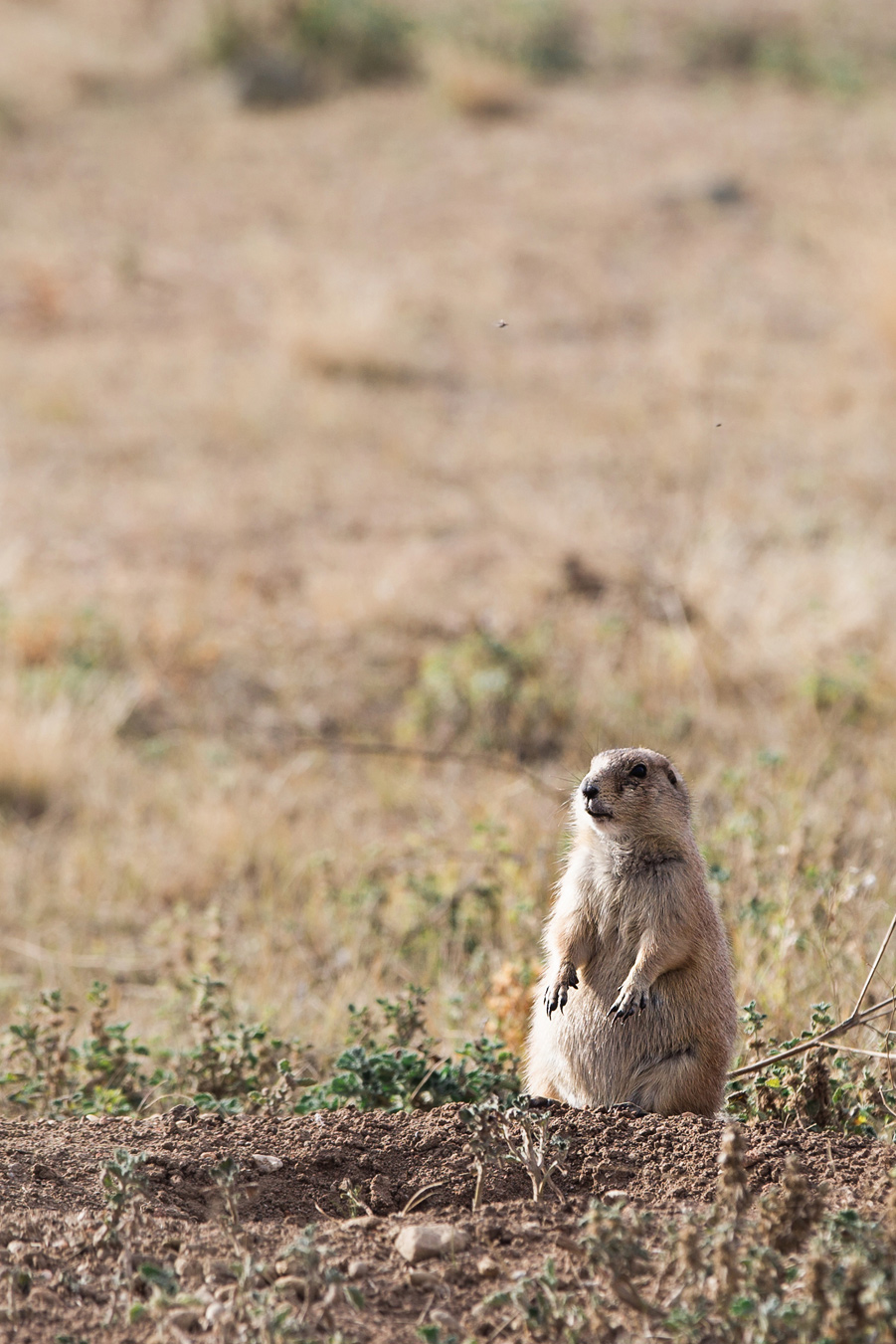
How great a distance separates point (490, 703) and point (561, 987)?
150 inches

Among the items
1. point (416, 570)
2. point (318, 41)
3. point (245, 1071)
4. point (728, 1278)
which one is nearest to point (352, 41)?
point (318, 41)

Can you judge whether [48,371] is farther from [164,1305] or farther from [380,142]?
[164,1305]

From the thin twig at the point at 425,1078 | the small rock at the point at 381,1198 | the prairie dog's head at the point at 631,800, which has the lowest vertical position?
the thin twig at the point at 425,1078

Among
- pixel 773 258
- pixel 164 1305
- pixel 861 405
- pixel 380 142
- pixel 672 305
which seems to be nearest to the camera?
pixel 164 1305

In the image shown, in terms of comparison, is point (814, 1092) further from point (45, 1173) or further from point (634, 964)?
point (45, 1173)

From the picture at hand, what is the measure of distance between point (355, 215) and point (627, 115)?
5.17 metres

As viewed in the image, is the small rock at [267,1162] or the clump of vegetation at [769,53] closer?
the small rock at [267,1162]

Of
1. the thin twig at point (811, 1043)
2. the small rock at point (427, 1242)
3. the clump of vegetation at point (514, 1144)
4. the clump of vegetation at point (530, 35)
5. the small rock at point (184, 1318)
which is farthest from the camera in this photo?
the clump of vegetation at point (530, 35)

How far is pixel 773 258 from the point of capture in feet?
50.6

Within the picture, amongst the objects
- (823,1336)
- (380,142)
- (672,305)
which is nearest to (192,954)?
(823,1336)

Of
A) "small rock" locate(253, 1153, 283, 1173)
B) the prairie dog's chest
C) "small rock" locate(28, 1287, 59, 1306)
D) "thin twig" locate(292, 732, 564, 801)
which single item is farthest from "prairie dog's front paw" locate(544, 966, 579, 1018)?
"thin twig" locate(292, 732, 564, 801)

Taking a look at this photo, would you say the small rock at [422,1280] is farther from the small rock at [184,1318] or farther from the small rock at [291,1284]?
the small rock at [184,1318]

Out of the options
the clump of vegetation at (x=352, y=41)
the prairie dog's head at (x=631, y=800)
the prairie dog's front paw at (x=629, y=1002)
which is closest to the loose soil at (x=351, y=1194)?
the prairie dog's front paw at (x=629, y=1002)

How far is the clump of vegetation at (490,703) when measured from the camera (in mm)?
7129
